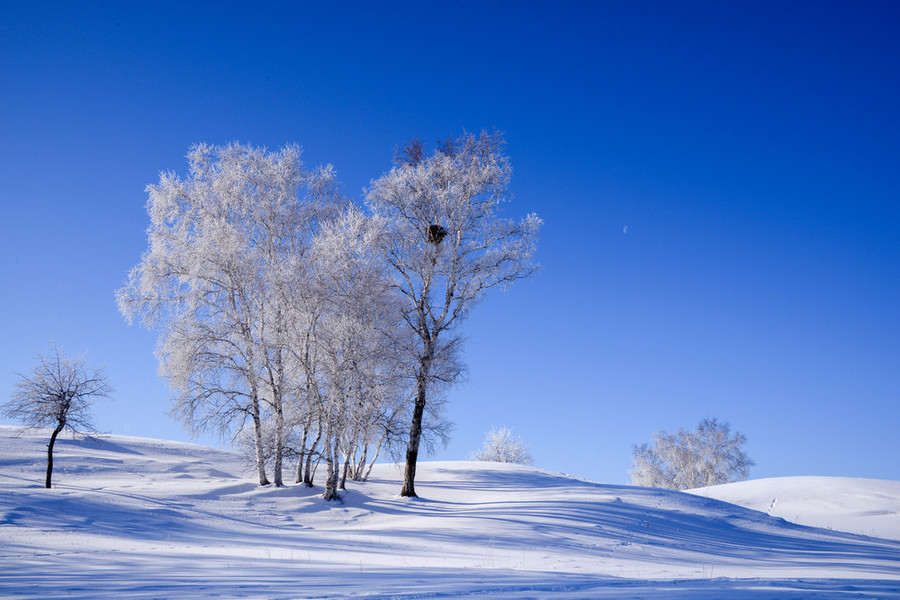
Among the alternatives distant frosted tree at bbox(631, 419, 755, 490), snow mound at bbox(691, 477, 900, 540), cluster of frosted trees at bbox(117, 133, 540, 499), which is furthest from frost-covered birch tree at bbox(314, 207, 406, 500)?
distant frosted tree at bbox(631, 419, 755, 490)

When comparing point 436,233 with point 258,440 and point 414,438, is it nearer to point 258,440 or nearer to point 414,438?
point 414,438

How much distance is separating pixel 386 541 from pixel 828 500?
20170 millimetres

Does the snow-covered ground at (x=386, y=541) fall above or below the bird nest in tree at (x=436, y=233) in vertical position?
below

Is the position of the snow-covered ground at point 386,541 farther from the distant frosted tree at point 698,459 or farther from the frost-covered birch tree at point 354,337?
the distant frosted tree at point 698,459

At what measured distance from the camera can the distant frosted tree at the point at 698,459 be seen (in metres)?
45.7

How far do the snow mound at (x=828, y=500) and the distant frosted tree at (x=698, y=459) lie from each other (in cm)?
1822

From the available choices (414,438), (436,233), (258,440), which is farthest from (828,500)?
(258,440)

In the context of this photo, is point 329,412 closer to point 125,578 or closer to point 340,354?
point 340,354

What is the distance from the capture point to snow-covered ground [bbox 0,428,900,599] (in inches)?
271

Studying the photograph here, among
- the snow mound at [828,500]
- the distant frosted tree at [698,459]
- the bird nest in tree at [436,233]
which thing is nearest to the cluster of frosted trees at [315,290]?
the bird nest in tree at [436,233]

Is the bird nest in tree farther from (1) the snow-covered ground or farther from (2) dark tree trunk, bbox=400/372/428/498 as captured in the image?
(1) the snow-covered ground

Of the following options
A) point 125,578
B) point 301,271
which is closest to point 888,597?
point 125,578

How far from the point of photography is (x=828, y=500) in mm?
23359

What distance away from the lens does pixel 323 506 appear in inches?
657
